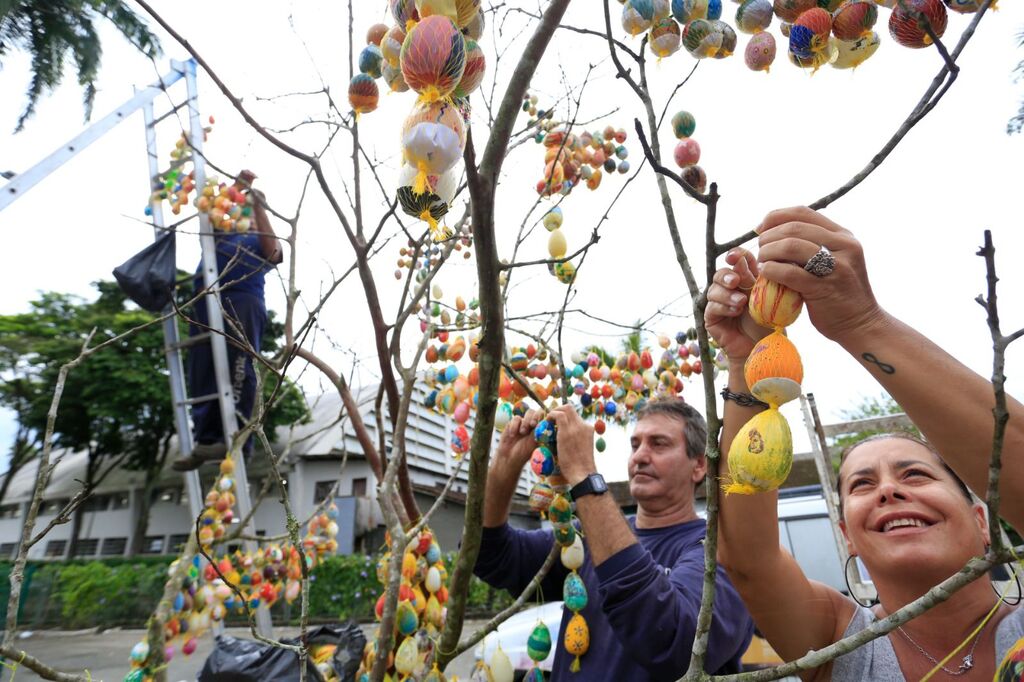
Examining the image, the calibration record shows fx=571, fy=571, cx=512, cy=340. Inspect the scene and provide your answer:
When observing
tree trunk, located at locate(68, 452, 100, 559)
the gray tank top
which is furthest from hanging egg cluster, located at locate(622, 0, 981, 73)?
tree trunk, located at locate(68, 452, 100, 559)

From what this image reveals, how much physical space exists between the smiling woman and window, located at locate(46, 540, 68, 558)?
22.3 metres

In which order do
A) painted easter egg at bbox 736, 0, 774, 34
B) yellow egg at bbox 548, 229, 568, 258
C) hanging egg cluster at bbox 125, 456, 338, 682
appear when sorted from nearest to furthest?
1. painted easter egg at bbox 736, 0, 774, 34
2. yellow egg at bbox 548, 229, 568, 258
3. hanging egg cluster at bbox 125, 456, 338, 682

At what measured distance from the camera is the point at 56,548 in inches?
707

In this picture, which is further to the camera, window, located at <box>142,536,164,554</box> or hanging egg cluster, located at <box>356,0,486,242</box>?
window, located at <box>142,536,164,554</box>

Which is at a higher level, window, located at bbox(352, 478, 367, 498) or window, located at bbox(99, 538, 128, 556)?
window, located at bbox(352, 478, 367, 498)

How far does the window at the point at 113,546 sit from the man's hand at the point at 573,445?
63.9 ft

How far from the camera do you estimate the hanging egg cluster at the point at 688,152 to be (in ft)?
3.08

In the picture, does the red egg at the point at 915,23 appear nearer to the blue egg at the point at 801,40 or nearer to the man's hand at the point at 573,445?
the blue egg at the point at 801,40

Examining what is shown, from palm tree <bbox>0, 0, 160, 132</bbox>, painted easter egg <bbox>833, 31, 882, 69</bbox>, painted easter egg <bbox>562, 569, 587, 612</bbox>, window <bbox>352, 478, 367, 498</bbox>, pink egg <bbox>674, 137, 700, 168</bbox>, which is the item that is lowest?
painted easter egg <bbox>562, 569, 587, 612</bbox>

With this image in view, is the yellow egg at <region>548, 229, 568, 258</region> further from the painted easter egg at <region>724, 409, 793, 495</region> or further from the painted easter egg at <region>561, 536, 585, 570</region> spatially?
the painted easter egg at <region>724, 409, 793, 495</region>

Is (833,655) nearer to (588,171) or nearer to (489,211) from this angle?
(489,211)

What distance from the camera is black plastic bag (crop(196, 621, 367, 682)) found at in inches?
84.8

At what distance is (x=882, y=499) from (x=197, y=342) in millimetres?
3295

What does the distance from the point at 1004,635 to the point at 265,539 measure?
7.07ft
